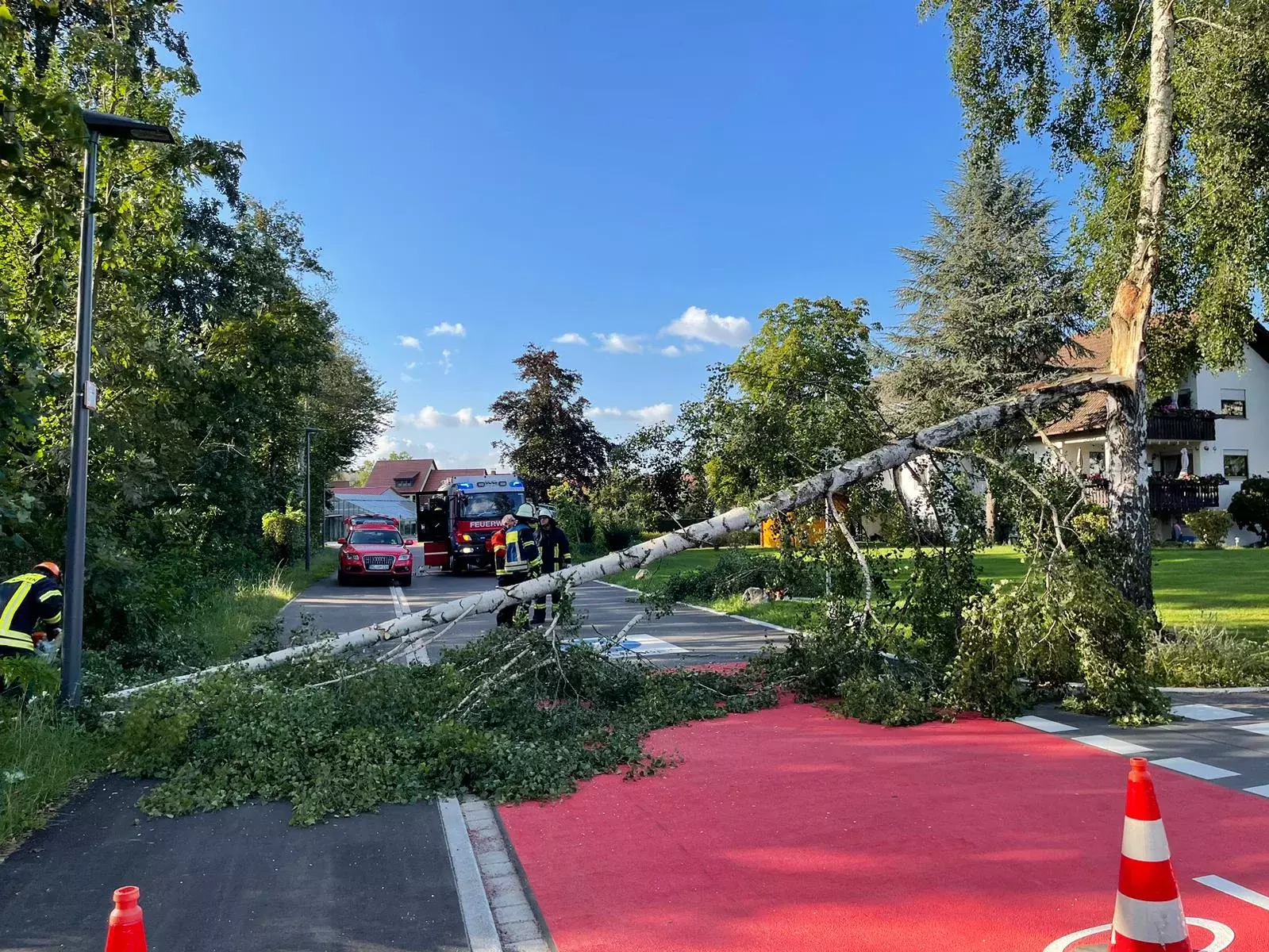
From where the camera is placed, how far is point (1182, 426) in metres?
33.2

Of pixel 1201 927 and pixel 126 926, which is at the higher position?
pixel 126 926

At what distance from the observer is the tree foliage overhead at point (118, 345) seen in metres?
6.16

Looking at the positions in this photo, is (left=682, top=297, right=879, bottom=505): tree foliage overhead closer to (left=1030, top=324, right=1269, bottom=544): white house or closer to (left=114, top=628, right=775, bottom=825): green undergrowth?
(left=114, top=628, right=775, bottom=825): green undergrowth

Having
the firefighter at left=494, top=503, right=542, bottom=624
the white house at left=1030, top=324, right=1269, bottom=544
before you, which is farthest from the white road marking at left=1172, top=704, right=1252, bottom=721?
the white house at left=1030, top=324, right=1269, bottom=544

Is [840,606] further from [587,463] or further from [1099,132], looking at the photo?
[587,463]

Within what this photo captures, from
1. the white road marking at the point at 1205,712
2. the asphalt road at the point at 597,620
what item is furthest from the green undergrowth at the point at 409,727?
the white road marking at the point at 1205,712

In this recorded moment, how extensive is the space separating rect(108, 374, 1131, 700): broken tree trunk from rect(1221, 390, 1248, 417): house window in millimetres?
34101

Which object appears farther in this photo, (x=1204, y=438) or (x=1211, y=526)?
(x=1204, y=438)

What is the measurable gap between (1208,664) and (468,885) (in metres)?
7.61

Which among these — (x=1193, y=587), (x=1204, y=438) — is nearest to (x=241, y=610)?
(x=1193, y=587)

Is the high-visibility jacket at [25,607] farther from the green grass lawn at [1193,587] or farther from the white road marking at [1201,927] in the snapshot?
the white road marking at [1201,927]

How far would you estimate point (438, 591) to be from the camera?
22.1 metres

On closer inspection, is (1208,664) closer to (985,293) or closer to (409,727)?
(409,727)

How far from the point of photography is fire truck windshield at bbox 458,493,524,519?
26.8 m
